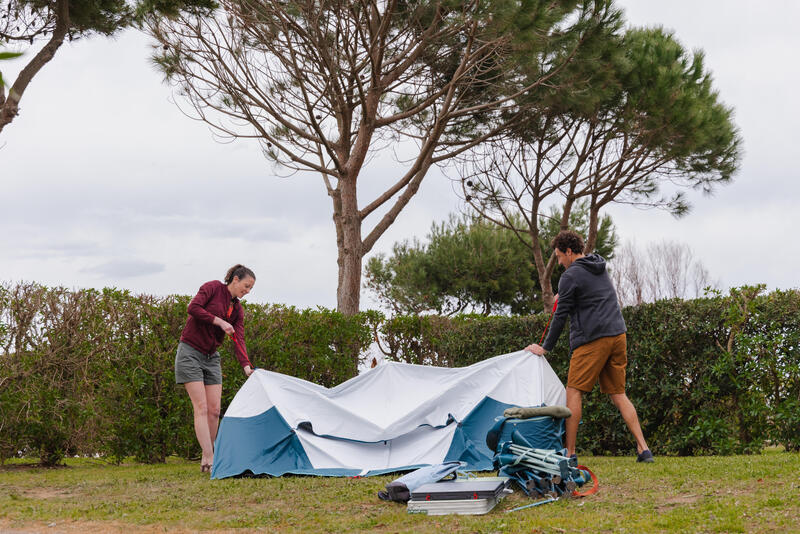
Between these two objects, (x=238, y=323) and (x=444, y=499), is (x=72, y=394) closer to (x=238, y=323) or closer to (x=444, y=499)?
(x=238, y=323)

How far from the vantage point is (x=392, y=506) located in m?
3.91

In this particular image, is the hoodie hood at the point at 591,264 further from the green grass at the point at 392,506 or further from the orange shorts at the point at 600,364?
the green grass at the point at 392,506

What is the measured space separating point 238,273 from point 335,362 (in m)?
2.79

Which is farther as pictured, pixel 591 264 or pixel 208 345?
pixel 208 345

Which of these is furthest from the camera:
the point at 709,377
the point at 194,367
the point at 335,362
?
the point at 335,362

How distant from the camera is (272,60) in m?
10.9

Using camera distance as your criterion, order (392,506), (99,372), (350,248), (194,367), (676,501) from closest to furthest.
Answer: (676,501) → (392,506) → (194,367) → (99,372) → (350,248)

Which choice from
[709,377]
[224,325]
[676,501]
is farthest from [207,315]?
[709,377]

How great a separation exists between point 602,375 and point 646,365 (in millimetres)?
1014

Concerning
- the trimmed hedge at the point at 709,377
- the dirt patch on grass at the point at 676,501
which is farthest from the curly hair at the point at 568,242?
the dirt patch on grass at the point at 676,501

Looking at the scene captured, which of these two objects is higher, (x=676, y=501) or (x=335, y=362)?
(x=335, y=362)

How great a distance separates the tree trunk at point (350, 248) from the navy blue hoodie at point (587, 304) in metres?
6.86

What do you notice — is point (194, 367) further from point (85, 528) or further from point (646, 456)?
point (646, 456)

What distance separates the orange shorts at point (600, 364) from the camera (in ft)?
17.3
